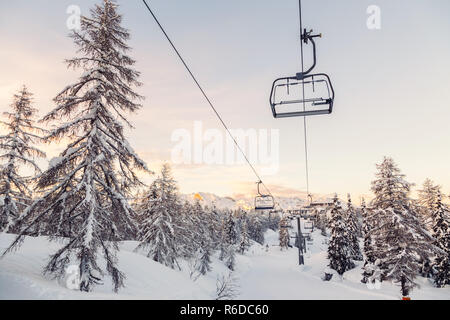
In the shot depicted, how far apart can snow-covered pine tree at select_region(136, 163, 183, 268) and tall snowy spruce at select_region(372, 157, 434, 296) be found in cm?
2129

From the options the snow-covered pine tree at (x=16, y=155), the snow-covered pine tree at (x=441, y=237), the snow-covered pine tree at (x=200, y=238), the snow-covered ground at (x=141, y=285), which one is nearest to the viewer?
the snow-covered ground at (x=141, y=285)

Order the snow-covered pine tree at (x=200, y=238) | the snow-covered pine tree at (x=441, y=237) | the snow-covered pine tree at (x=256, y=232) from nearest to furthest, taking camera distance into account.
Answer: the snow-covered pine tree at (x=441, y=237) < the snow-covered pine tree at (x=200, y=238) < the snow-covered pine tree at (x=256, y=232)

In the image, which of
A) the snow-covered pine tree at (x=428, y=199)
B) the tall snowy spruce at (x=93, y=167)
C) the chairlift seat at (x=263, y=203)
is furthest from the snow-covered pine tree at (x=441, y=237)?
the tall snowy spruce at (x=93, y=167)

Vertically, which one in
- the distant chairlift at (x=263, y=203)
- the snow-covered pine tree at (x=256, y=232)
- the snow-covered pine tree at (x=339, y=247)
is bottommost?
the snow-covered pine tree at (x=256, y=232)

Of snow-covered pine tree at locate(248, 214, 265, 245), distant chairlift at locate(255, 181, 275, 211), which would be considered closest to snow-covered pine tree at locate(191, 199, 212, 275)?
distant chairlift at locate(255, 181, 275, 211)

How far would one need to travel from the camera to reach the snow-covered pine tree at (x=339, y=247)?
41.4 m

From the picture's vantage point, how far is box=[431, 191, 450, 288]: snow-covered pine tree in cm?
3216

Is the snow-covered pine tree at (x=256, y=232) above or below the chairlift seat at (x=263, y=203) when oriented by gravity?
below

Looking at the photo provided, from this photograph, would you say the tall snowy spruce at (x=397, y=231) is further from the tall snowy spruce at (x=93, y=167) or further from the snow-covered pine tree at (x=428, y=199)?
the tall snowy spruce at (x=93, y=167)

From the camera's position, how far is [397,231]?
24.7 m

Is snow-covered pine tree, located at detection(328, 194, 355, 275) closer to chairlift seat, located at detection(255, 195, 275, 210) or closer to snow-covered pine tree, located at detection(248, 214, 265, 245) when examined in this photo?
chairlift seat, located at detection(255, 195, 275, 210)

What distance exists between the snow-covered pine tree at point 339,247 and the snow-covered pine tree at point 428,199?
11005mm

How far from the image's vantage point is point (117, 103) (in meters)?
12.9
